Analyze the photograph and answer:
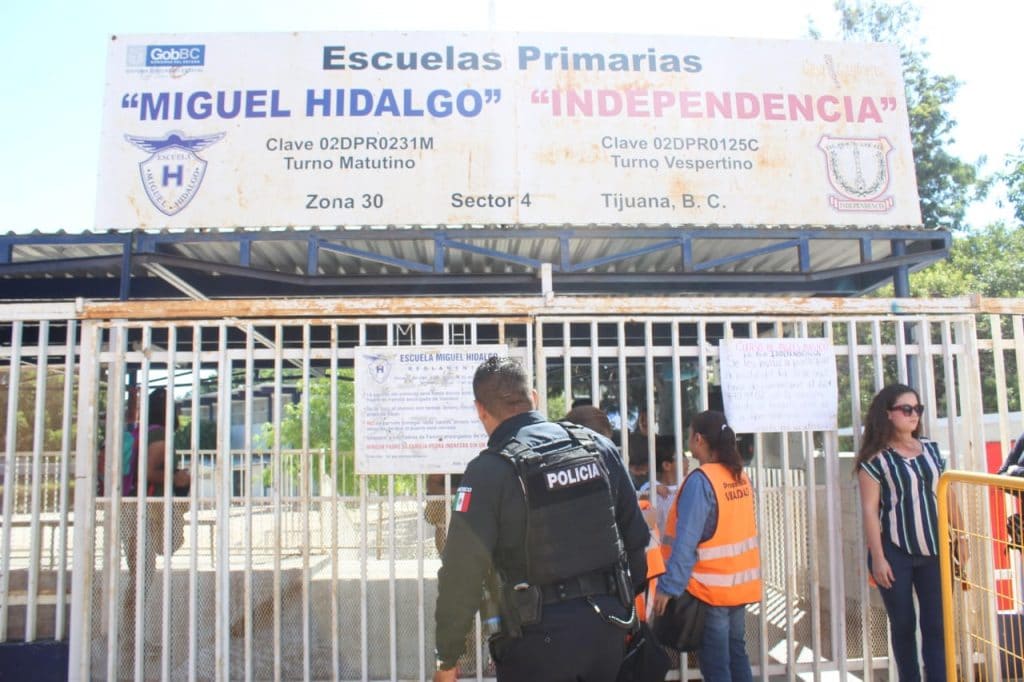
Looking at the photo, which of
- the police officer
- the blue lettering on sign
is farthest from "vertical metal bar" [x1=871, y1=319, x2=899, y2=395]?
the blue lettering on sign

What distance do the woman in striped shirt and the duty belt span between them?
1826 millimetres

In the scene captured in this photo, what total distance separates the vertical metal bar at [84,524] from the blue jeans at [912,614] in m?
4.03

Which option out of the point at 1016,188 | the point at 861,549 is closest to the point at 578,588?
the point at 861,549

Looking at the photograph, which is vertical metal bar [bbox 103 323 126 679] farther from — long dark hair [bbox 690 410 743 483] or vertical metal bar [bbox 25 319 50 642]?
long dark hair [bbox 690 410 743 483]

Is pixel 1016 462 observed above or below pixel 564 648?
above

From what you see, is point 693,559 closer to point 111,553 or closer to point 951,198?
point 111,553

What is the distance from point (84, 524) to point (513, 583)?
2484mm

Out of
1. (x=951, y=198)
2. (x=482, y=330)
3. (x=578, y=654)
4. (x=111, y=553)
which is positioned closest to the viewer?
(x=578, y=654)

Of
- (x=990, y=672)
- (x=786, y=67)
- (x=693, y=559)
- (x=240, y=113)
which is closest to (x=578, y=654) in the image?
(x=693, y=559)

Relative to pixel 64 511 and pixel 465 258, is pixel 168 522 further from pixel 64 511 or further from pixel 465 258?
pixel 465 258

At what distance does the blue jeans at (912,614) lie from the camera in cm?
360

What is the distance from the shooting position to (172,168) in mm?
6215

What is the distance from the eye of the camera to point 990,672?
3949 mm

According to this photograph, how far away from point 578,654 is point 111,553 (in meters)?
2.54
